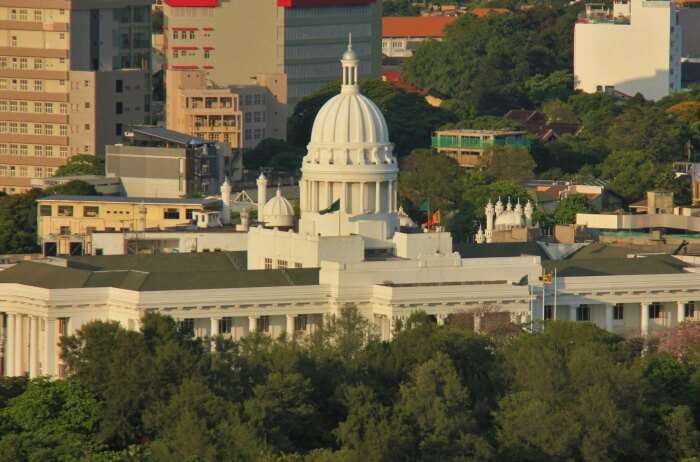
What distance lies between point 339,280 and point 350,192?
11.0 m

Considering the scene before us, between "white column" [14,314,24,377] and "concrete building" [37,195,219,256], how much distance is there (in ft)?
126

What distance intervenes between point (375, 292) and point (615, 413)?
80.9ft

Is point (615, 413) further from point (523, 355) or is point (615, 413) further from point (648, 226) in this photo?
point (648, 226)

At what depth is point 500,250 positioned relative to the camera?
16775 cm

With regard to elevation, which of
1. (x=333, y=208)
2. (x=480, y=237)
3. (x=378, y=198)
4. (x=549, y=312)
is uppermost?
(x=378, y=198)

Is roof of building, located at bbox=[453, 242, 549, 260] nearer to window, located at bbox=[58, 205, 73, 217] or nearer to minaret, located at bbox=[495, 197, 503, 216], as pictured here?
minaret, located at bbox=[495, 197, 503, 216]

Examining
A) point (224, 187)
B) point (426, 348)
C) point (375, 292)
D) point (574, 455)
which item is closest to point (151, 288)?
point (375, 292)

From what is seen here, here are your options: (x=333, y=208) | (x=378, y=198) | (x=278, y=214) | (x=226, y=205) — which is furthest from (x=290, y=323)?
(x=226, y=205)

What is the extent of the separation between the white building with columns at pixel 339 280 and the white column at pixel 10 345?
0.08 meters

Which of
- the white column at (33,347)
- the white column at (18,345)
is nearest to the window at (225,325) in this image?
the white column at (33,347)

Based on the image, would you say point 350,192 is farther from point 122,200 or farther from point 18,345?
point 122,200

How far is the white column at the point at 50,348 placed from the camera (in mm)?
146125

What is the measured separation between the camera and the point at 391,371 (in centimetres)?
13150

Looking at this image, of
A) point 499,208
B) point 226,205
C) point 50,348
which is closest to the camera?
point 50,348
